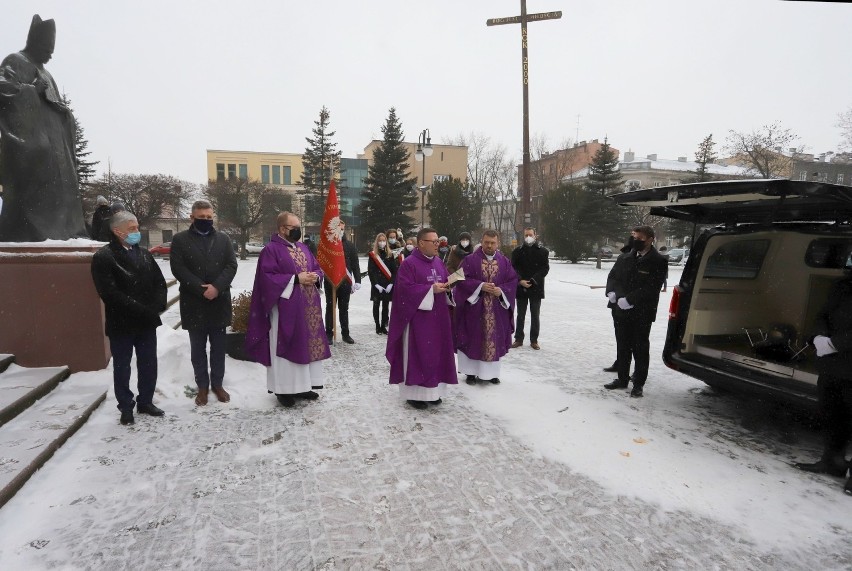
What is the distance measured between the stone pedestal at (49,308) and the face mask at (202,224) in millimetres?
1423

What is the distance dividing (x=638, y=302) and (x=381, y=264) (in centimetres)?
473

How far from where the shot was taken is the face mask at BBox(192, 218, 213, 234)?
201 inches

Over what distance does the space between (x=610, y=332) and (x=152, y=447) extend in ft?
27.4

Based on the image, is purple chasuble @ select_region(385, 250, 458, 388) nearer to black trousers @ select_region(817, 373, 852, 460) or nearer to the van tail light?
the van tail light

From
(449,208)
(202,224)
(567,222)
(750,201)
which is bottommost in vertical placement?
(202,224)

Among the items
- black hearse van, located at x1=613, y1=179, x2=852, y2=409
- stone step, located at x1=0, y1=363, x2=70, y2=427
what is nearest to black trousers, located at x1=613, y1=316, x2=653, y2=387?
black hearse van, located at x1=613, y1=179, x2=852, y2=409

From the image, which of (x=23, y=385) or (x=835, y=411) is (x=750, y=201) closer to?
(x=835, y=411)

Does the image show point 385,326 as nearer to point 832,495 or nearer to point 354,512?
point 354,512

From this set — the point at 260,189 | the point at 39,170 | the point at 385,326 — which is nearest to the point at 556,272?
the point at 385,326

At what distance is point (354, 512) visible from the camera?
126 inches

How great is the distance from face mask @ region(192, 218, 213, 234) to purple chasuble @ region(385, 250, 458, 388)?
2.07 m

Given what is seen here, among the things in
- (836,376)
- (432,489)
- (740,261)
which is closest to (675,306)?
→ (740,261)

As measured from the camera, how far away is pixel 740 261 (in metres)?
5.91

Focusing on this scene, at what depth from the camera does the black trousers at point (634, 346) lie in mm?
5695
